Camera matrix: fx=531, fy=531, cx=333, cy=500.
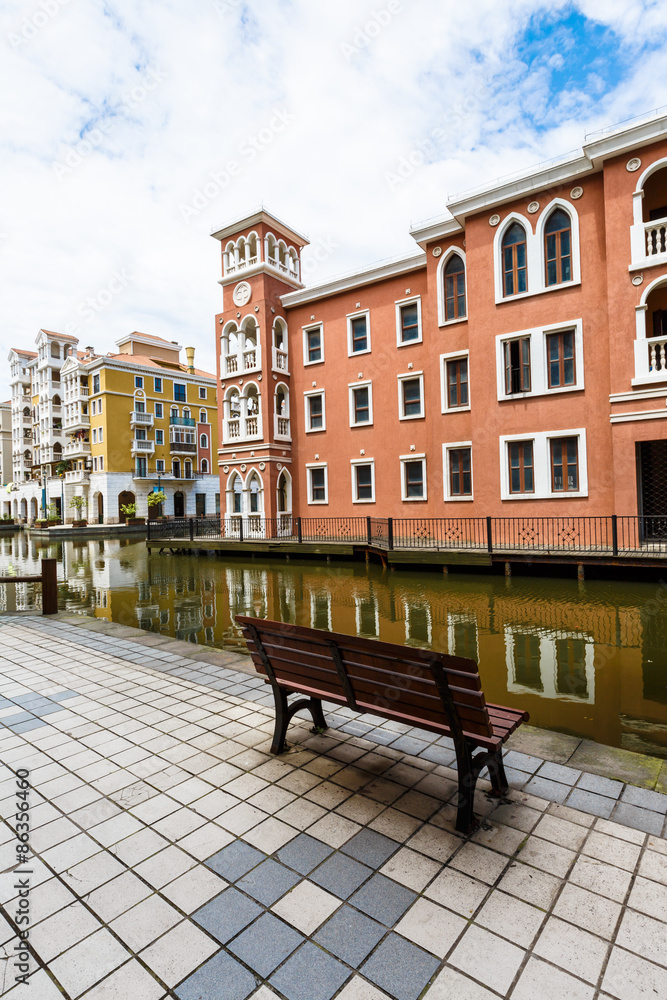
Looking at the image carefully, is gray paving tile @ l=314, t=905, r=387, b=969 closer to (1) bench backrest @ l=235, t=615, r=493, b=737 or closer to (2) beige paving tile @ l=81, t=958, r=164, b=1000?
(2) beige paving tile @ l=81, t=958, r=164, b=1000

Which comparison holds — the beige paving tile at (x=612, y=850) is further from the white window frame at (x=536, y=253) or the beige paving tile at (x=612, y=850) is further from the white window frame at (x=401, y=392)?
the white window frame at (x=401, y=392)

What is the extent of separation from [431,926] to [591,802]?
1.43 m

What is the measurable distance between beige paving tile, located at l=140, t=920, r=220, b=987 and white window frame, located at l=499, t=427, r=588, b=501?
16649 mm

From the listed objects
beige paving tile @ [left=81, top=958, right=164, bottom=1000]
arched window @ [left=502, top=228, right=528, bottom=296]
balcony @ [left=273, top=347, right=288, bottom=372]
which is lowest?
beige paving tile @ [left=81, top=958, right=164, bottom=1000]

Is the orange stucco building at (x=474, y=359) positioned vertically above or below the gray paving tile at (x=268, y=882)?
above

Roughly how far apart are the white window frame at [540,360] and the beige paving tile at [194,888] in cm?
1712

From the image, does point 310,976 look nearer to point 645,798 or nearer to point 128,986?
point 128,986

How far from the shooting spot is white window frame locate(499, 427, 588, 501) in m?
16.6

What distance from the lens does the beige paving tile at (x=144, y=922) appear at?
233 centimetres

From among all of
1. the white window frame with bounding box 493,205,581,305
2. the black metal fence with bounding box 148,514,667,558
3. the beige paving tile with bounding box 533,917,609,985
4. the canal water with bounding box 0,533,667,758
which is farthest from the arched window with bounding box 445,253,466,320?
the beige paving tile with bounding box 533,917,609,985

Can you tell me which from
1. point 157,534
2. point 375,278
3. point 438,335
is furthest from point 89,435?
point 438,335

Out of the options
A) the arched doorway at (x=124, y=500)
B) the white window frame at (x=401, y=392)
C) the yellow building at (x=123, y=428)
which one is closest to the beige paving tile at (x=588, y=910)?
the white window frame at (x=401, y=392)

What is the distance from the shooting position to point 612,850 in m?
2.81

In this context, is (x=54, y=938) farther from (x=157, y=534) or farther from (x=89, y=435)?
(x=89, y=435)
